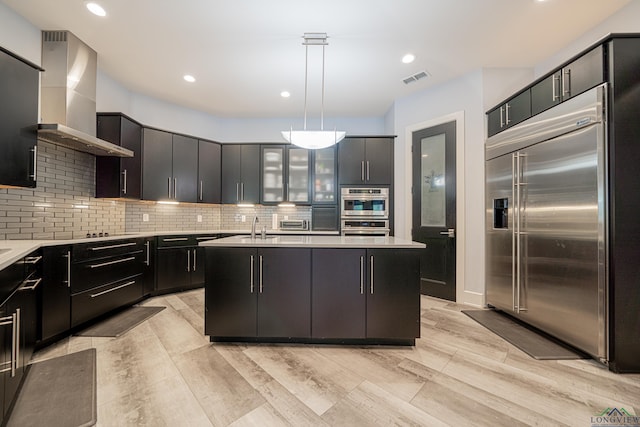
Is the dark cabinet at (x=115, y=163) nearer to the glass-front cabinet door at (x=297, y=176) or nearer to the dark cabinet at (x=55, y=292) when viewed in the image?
the dark cabinet at (x=55, y=292)

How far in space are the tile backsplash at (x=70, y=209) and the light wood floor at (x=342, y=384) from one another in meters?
1.18

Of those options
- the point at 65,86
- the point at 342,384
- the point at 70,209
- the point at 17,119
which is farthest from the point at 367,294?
the point at 65,86

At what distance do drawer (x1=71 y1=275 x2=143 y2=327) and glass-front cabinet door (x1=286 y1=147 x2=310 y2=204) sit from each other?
8.26 feet

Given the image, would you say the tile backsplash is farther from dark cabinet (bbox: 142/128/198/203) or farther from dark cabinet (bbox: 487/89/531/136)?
dark cabinet (bbox: 487/89/531/136)

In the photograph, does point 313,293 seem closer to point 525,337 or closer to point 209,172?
point 525,337

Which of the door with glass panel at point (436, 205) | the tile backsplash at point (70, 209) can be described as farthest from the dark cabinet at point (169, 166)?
the door with glass panel at point (436, 205)

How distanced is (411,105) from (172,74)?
3428 millimetres

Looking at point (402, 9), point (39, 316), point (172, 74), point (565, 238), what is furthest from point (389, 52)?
point (39, 316)

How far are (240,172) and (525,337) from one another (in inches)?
173

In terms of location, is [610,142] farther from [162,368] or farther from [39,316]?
[39,316]

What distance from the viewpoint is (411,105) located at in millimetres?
3900

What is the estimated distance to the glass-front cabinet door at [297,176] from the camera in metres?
4.48

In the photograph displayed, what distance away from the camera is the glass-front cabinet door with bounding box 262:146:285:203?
4.50 m

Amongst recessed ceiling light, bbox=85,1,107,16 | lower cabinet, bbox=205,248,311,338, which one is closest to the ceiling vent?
lower cabinet, bbox=205,248,311,338
